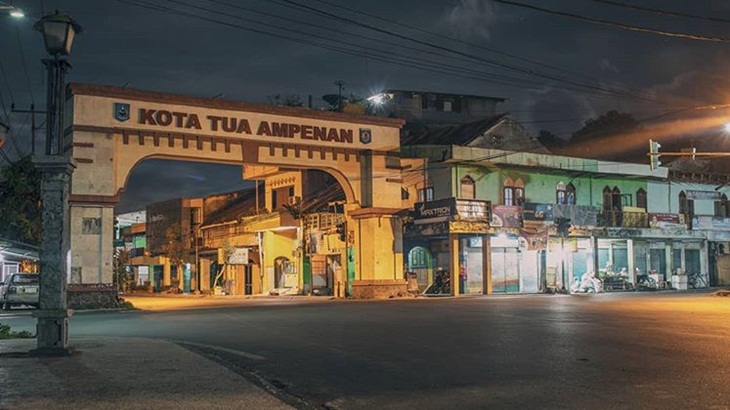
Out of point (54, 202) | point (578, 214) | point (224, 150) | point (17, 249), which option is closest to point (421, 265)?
point (578, 214)

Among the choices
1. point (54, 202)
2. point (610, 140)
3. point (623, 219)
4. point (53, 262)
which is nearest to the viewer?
point (53, 262)

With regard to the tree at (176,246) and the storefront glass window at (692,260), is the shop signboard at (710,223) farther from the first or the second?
the tree at (176,246)

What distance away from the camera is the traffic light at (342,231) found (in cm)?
4062

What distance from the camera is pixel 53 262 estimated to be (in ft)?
39.5

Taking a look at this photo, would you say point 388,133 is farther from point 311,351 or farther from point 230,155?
point 311,351

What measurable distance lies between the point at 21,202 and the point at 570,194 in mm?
31967

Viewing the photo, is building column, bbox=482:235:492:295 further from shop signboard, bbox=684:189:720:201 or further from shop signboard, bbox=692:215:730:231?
shop signboard, bbox=684:189:720:201

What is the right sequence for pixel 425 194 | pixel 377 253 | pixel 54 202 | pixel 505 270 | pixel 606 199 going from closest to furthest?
pixel 54 202
pixel 377 253
pixel 425 194
pixel 505 270
pixel 606 199

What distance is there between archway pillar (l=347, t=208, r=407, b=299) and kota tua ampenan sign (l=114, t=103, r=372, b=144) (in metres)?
3.93

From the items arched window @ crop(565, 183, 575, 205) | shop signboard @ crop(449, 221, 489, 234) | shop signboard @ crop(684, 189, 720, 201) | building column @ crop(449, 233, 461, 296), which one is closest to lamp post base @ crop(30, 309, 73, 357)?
shop signboard @ crop(449, 221, 489, 234)

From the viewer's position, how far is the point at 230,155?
34531 mm

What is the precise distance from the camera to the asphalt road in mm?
8867

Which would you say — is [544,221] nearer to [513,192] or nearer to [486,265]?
[513,192]

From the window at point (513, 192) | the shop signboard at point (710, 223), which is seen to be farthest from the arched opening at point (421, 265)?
the shop signboard at point (710, 223)
